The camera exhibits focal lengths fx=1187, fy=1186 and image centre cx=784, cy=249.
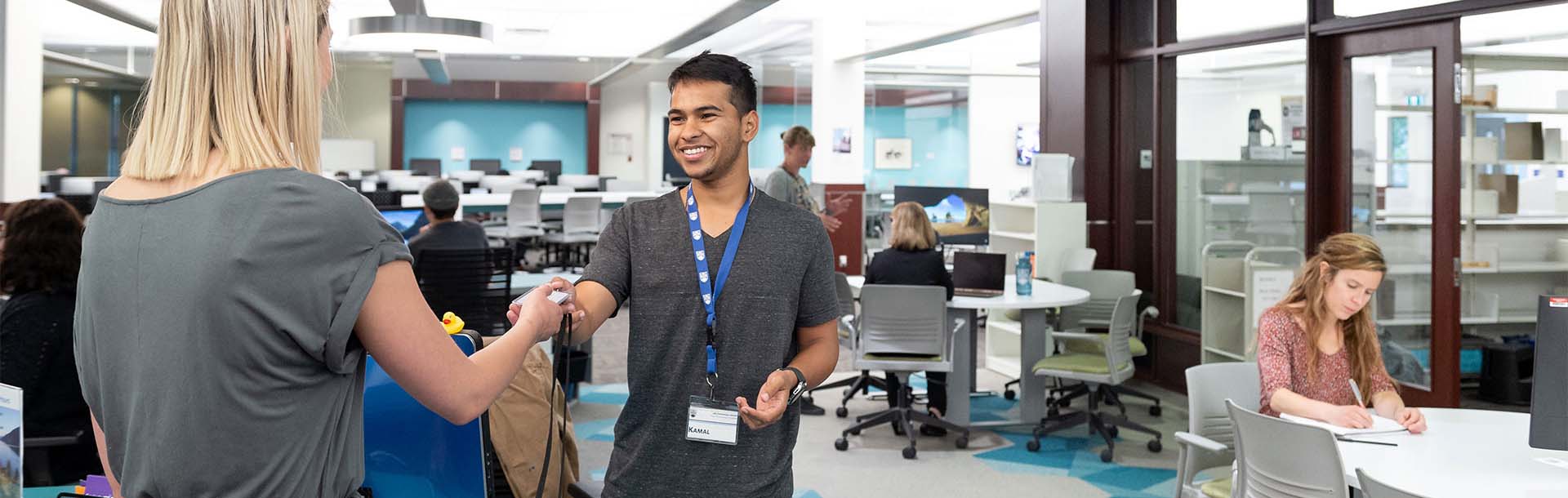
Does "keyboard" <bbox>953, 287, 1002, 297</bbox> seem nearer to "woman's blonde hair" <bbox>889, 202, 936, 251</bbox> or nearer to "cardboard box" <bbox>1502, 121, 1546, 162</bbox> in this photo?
"woman's blonde hair" <bbox>889, 202, 936, 251</bbox>

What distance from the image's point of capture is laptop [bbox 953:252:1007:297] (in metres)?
6.28

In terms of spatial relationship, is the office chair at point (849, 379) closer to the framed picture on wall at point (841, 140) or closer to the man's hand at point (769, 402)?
the man's hand at point (769, 402)

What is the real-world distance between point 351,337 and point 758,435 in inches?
32.0

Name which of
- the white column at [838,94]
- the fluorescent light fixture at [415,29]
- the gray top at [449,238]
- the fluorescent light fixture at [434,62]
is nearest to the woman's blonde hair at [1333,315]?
the gray top at [449,238]

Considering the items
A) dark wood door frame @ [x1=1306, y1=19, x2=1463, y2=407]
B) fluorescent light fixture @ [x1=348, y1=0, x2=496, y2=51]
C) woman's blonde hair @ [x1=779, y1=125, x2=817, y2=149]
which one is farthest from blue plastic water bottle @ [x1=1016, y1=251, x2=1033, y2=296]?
fluorescent light fixture @ [x1=348, y1=0, x2=496, y2=51]

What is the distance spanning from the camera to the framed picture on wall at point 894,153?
17250mm

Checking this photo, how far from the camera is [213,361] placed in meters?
1.10

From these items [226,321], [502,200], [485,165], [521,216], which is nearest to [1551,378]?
[226,321]

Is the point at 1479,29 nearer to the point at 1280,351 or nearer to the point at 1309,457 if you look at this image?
the point at 1280,351

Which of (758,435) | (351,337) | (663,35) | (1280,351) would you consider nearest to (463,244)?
(1280,351)

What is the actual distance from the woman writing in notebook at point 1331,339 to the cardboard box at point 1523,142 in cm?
282

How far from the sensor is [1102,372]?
5.75m

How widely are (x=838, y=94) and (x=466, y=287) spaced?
7.63 metres

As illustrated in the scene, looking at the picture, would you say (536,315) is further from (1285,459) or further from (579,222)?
(579,222)
